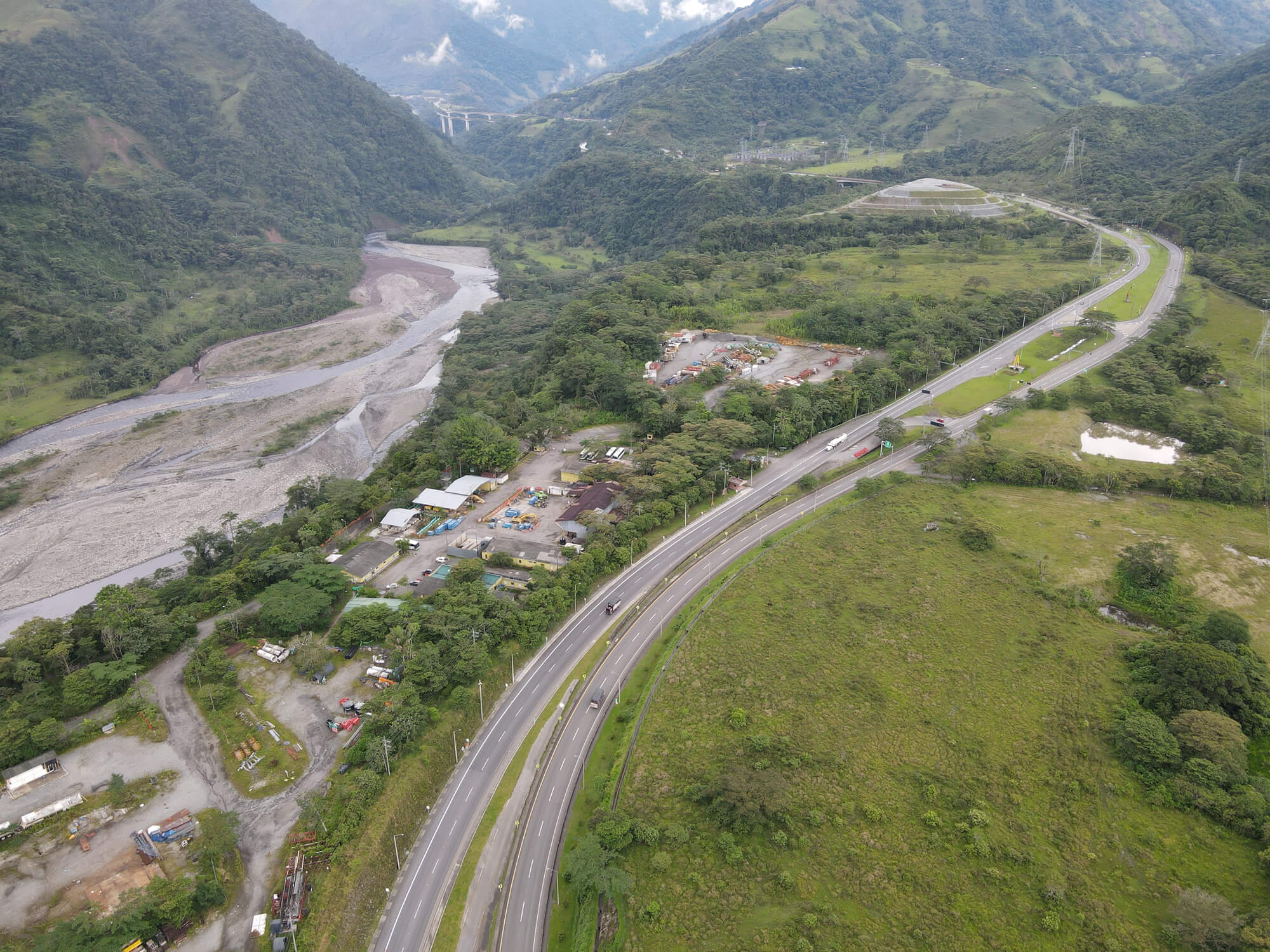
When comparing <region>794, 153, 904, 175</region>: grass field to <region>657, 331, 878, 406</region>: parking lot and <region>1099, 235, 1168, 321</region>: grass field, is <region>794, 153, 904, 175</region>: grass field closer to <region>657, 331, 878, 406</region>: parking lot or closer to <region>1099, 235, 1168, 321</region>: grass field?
A: <region>1099, 235, 1168, 321</region>: grass field

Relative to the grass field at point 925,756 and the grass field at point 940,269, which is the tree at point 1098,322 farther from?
Answer: the grass field at point 925,756

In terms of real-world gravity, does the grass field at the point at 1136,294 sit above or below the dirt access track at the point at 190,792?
below

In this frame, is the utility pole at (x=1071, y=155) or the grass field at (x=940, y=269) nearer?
Result: the grass field at (x=940, y=269)

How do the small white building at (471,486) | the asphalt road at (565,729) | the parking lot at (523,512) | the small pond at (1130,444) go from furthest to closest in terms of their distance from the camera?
the small pond at (1130,444), the small white building at (471,486), the parking lot at (523,512), the asphalt road at (565,729)

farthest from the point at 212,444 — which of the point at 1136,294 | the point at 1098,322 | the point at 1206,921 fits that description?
the point at 1136,294

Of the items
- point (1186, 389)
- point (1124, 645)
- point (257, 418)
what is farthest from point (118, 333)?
point (1186, 389)

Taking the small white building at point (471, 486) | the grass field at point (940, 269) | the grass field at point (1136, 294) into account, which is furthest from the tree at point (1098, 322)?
the small white building at point (471, 486)

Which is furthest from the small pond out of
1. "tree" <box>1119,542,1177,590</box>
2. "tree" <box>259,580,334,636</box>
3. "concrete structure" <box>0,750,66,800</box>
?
"concrete structure" <box>0,750,66,800</box>
